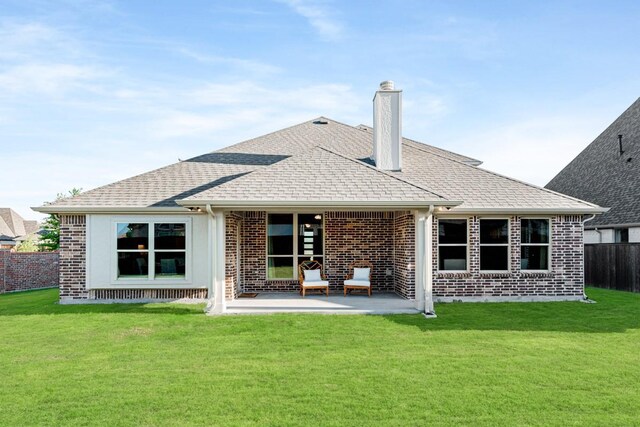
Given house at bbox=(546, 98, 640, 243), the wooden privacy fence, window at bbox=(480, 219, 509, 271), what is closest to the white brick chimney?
window at bbox=(480, 219, 509, 271)

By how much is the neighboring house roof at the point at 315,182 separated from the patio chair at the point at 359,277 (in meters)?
2.90

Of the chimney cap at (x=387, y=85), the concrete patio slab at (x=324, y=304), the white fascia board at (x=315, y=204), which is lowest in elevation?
the concrete patio slab at (x=324, y=304)

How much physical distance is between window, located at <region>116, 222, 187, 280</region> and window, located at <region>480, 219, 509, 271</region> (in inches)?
324

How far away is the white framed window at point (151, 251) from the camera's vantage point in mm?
10984

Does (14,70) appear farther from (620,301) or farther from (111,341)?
(620,301)

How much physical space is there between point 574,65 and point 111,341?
15.6 metres

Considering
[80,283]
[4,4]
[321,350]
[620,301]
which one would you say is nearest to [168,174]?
[80,283]

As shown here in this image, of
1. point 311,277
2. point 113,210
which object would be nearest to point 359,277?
point 311,277

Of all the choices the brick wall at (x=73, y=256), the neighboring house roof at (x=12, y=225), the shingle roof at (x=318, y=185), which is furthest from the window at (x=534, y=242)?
the neighboring house roof at (x=12, y=225)

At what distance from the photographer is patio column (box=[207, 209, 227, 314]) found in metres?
9.20

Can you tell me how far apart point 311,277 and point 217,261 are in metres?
3.36

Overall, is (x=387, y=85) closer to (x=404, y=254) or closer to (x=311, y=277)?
(x=404, y=254)

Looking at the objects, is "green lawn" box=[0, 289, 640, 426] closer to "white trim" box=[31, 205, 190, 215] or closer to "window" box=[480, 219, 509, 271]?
"window" box=[480, 219, 509, 271]

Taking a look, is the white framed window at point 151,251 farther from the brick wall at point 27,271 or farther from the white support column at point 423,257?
the brick wall at point 27,271
